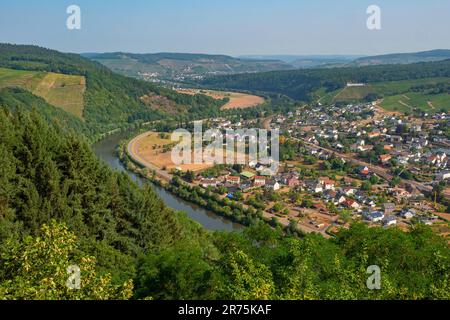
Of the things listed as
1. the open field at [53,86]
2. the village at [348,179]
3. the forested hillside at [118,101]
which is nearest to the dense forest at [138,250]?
the village at [348,179]

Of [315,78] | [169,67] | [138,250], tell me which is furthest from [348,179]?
[169,67]

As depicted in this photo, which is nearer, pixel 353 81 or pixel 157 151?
pixel 157 151

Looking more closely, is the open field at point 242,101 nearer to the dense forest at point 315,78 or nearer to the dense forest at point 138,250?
the dense forest at point 315,78

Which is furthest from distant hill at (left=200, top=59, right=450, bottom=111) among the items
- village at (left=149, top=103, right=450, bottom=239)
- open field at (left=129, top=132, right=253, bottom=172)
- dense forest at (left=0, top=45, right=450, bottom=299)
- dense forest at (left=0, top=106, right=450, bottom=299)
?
dense forest at (left=0, top=45, right=450, bottom=299)

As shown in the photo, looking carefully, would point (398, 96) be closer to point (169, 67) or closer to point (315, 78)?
point (315, 78)

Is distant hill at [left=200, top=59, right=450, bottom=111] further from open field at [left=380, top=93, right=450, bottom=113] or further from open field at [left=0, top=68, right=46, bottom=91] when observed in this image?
open field at [left=0, top=68, right=46, bottom=91]

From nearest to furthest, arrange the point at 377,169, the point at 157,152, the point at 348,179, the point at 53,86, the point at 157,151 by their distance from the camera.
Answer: the point at 348,179 → the point at 377,169 → the point at 157,152 → the point at 157,151 → the point at 53,86
